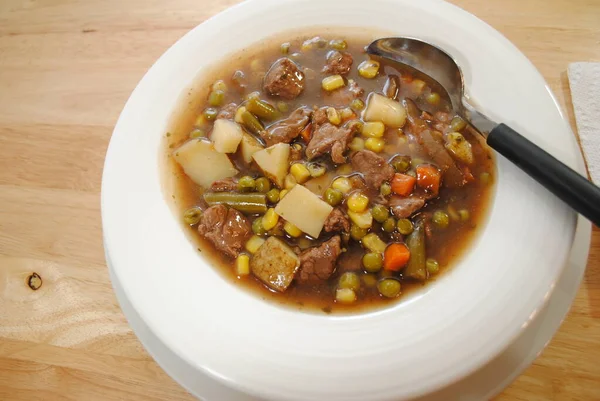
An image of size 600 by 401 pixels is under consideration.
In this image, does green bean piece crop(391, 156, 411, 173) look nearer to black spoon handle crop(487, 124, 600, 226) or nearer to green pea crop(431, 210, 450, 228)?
green pea crop(431, 210, 450, 228)

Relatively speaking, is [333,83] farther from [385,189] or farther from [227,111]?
[385,189]

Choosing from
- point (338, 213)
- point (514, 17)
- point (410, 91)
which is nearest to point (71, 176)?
point (338, 213)

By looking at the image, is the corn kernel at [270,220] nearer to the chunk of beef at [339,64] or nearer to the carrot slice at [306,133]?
the carrot slice at [306,133]

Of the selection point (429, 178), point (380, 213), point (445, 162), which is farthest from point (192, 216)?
point (445, 162)

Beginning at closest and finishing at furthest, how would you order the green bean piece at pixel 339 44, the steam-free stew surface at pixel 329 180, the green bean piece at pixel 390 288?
1. the green bean piece at pixel 390 288
2. the steam-free stew surface at pixel 329 180
3. the green bean piece at pixel 339 44

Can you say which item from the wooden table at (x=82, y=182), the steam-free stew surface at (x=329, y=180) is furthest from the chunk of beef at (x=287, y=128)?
the wooden table at (x=82, y=182)

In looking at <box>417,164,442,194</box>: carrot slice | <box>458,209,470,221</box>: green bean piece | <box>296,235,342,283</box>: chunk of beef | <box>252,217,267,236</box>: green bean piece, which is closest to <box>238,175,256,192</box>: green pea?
<box>252,217,267,236</box>: green bean piece

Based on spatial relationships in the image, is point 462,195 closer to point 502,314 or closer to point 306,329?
point 502,314

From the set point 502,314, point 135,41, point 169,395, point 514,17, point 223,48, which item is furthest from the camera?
point 135,41
